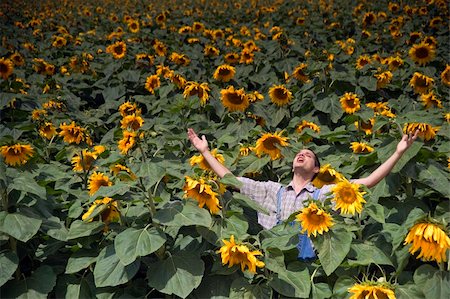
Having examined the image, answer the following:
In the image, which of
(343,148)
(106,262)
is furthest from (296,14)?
(106,262)

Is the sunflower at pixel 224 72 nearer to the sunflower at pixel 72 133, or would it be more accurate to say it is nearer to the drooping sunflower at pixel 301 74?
the drooping sunflower at pixel 301 74

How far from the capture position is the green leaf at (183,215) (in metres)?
2.67

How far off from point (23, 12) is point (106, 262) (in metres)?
11.7

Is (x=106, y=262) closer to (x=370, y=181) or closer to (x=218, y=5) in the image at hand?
(x=370, y=181)

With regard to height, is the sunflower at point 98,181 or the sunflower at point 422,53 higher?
the sunflower at point 98,181

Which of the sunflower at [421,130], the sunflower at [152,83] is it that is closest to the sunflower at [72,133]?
the sunflower at [152,83]

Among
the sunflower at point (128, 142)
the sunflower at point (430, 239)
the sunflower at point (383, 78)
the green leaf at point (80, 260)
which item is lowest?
the sunflower at point (383, 78)

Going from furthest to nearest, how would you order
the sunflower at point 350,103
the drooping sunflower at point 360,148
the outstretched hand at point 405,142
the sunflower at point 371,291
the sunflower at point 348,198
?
the sunflower at point 350,103
the drooping sunflower at point 360,148
the outstretched hand at point 405,142
the sunflower at point 348,198
the sunflower at point 371,291

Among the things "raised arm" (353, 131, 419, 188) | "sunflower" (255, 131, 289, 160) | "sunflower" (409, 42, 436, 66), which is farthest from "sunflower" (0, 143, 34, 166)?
"sunflower" (409, 42, 436, 66)

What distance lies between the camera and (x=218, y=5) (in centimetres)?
1395

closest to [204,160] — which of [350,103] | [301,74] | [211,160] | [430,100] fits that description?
[211,160]

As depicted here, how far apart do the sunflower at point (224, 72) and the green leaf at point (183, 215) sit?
3265 millimetres

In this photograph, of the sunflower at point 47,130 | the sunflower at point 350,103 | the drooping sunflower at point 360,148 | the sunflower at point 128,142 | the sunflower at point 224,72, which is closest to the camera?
the sunflower at point 128,142

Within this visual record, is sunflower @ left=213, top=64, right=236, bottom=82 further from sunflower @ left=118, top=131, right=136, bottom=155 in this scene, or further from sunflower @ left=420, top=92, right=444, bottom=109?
sunflower @ left=118, top=131, right=136, bottom=155
